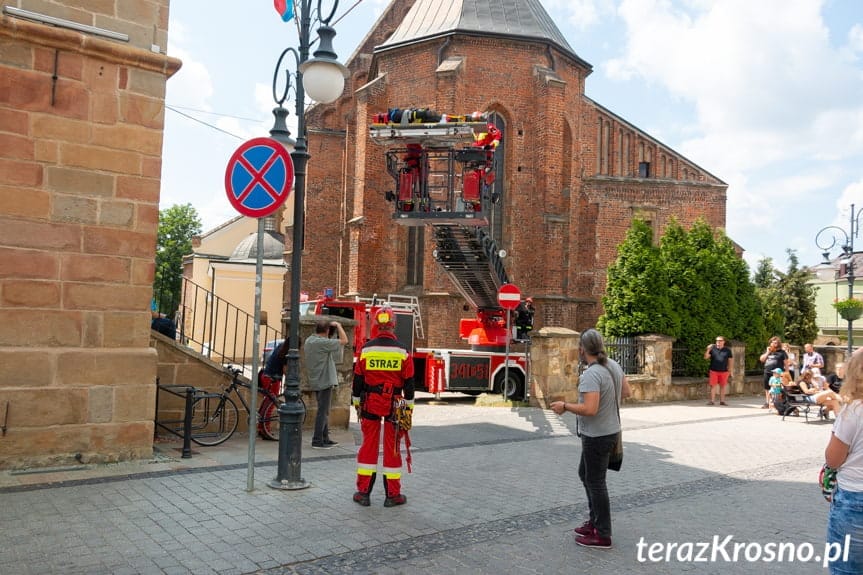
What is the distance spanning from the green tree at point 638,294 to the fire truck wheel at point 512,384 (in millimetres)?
3451

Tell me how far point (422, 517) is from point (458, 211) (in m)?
9.81

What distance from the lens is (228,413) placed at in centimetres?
962

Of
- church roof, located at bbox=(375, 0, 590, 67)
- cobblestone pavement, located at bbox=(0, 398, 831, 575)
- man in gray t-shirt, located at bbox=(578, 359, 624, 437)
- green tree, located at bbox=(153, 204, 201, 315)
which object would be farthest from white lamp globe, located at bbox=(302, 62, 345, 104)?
green tree, located at bbox=(153, 204, 201, 315)

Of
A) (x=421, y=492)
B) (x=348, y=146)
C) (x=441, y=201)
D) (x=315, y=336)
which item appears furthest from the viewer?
(x=348, y=146)

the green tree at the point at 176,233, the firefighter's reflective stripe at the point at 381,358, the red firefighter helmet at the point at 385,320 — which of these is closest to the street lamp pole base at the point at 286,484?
the firefighter's reflective stripe at the point at 381,358

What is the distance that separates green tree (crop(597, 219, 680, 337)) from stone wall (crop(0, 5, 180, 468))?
13.8 meters

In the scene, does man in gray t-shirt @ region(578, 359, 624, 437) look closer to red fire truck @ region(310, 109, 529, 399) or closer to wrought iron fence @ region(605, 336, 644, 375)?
red fire truck @ region(310, 109, 529, 399)

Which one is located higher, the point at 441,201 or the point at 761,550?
the point at 441,201

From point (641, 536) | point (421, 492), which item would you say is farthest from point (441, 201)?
point (641, 536)

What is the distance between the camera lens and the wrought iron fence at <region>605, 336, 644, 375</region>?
1745cm

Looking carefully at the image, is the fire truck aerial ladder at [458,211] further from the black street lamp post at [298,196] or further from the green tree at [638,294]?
the black street lamp post at [298,196]

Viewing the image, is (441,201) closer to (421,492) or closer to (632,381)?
(632,381)

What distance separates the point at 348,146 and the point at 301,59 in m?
19.9

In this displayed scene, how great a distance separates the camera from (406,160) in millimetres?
15094
